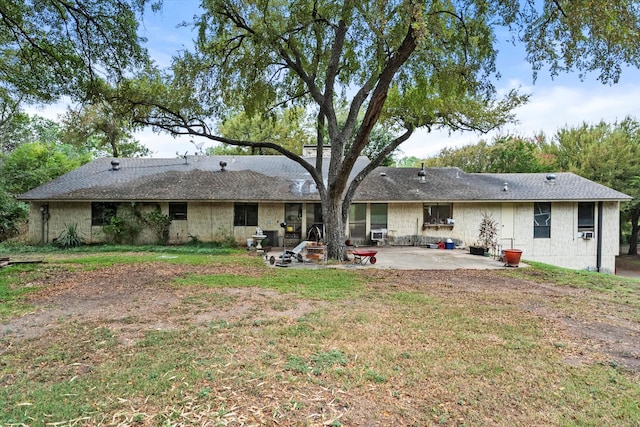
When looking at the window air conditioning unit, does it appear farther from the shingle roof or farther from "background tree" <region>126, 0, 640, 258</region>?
"background tree" <region>126, 0, 640, 258</region>

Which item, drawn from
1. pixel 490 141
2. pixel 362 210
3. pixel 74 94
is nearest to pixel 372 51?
pixel 362 210

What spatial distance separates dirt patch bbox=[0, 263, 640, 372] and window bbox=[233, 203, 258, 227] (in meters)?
6.22

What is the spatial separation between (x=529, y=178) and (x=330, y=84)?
1289 cm

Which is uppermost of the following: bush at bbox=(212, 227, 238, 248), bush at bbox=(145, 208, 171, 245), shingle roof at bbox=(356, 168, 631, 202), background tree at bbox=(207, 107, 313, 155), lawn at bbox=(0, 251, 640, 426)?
background tree at bbox=(207, 107, 313, 155)

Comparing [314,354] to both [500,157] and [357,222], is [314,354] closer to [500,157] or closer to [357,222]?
[357,222]

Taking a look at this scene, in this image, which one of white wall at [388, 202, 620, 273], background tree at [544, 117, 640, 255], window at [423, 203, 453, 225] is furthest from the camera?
background tree at [544, 117, 640, 255]

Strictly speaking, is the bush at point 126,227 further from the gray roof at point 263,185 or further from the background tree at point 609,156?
the background tree at point 609,156

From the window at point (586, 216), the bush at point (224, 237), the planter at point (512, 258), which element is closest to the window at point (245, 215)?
the bush at point (224, 237)

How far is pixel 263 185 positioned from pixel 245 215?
1.66m

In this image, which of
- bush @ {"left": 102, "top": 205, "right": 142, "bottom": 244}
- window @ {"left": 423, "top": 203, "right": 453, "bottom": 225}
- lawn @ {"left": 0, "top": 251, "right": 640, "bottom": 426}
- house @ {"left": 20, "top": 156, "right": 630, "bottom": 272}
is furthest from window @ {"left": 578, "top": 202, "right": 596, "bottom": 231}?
bush @ {"left": 102, "top": 205, "right": 142, "bottom": 244}

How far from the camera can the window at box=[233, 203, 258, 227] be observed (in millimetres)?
15477

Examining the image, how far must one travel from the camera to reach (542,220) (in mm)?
15773

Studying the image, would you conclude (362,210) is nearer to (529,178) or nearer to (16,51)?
(529,178)

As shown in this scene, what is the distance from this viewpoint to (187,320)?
5.20m
